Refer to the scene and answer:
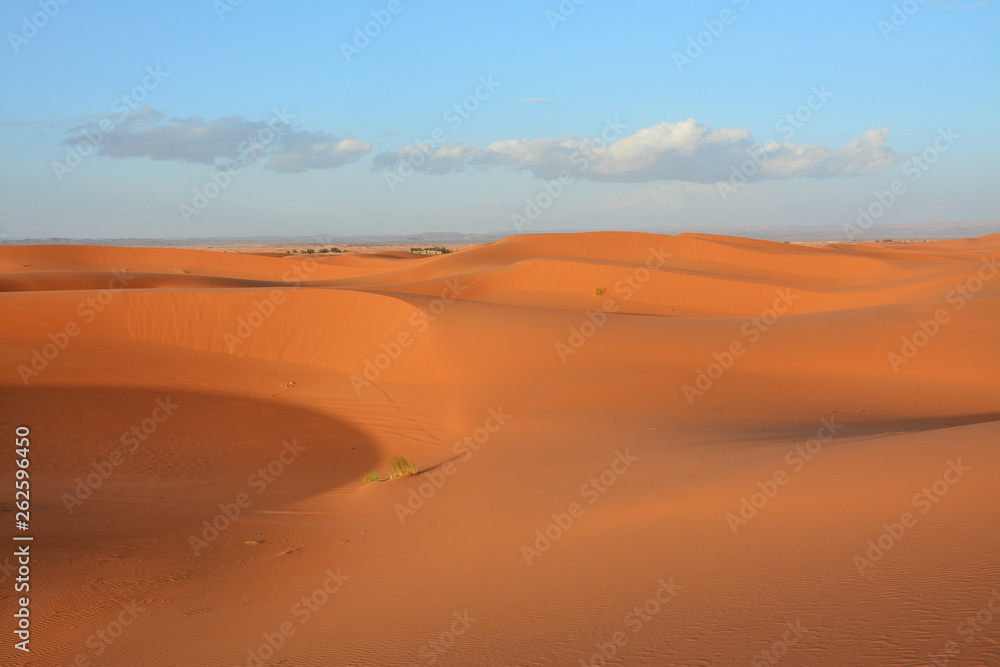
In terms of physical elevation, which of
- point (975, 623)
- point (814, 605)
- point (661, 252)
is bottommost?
point (661, 252)

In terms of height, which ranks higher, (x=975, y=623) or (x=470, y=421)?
(x=975, y=623)

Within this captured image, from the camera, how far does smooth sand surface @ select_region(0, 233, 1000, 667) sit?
11.7ft

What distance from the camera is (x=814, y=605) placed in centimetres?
332

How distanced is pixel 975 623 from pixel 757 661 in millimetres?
871

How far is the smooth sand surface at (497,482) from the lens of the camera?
358cm

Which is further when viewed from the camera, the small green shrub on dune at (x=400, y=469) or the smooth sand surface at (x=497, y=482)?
the small green shrub on dune at (x=400, y=469)

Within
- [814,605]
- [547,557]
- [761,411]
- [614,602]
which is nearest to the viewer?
[814,605]

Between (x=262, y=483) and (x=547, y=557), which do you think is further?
(x=262, y=483)

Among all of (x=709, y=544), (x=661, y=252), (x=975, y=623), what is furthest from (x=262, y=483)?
(x=661, y=252)

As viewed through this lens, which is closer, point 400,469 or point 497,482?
point 497,482

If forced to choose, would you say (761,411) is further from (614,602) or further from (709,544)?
(614,602)

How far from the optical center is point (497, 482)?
7391mm

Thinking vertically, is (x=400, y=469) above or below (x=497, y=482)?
below

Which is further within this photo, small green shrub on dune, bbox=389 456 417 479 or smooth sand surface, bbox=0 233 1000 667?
small green shrub on dune, bbox=389 456 417 479
